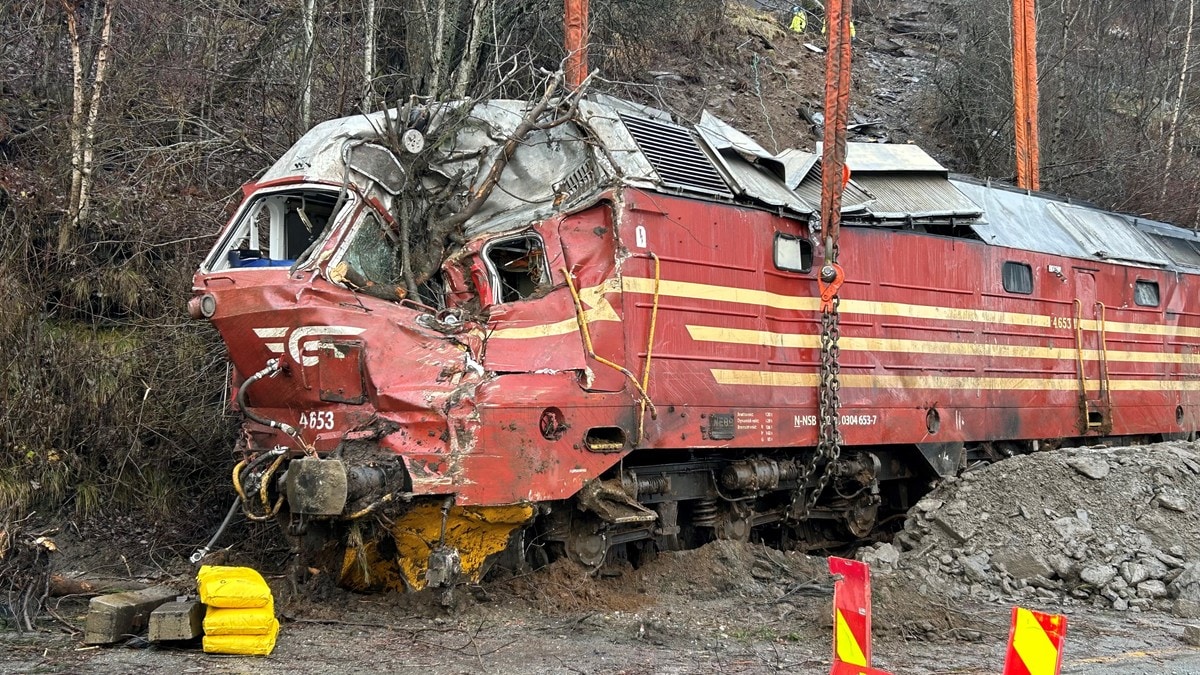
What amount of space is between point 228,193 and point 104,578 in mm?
4704

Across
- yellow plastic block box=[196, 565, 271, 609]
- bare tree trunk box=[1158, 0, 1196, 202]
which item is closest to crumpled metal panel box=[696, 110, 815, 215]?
yellow plastic block box=[196, 565, 271, 609]

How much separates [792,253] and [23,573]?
6227 millimetres

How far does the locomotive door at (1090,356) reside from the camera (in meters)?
11.7

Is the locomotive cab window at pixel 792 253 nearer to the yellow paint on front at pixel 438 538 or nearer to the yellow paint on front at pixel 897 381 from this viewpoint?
the yellow paint on front at pixel 897 381

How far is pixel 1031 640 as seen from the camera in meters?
4.14

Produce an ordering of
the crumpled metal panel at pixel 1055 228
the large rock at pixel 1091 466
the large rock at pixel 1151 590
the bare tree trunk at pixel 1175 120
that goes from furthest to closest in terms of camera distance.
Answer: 1. the bare tree trunk at pixel 1175 120
2. the crumpled metal panel at pixel 1055 228
3. the large rock at pixel 1091 466
4. the large rock at pixel 1151 590

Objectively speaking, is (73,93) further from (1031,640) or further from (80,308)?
(1031,640)

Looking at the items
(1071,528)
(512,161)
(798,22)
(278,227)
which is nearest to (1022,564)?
(1071,528)

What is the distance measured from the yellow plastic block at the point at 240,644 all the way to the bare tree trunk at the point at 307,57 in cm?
673

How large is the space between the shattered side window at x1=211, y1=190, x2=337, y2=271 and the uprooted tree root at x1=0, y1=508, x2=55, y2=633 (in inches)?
86.2

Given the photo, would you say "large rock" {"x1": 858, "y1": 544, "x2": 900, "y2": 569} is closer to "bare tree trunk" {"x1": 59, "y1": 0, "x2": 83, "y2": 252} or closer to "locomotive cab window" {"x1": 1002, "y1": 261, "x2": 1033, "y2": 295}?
"locomotive cab window" {"x1": 1002, "y1": 261, "x2": 1033, "y2": 295}

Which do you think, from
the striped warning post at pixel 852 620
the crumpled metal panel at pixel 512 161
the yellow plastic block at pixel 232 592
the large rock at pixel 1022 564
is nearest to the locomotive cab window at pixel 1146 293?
the large rock at pixel 1022 564

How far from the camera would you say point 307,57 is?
1137 centimetres

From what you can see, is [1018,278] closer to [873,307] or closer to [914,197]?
[914,197]
